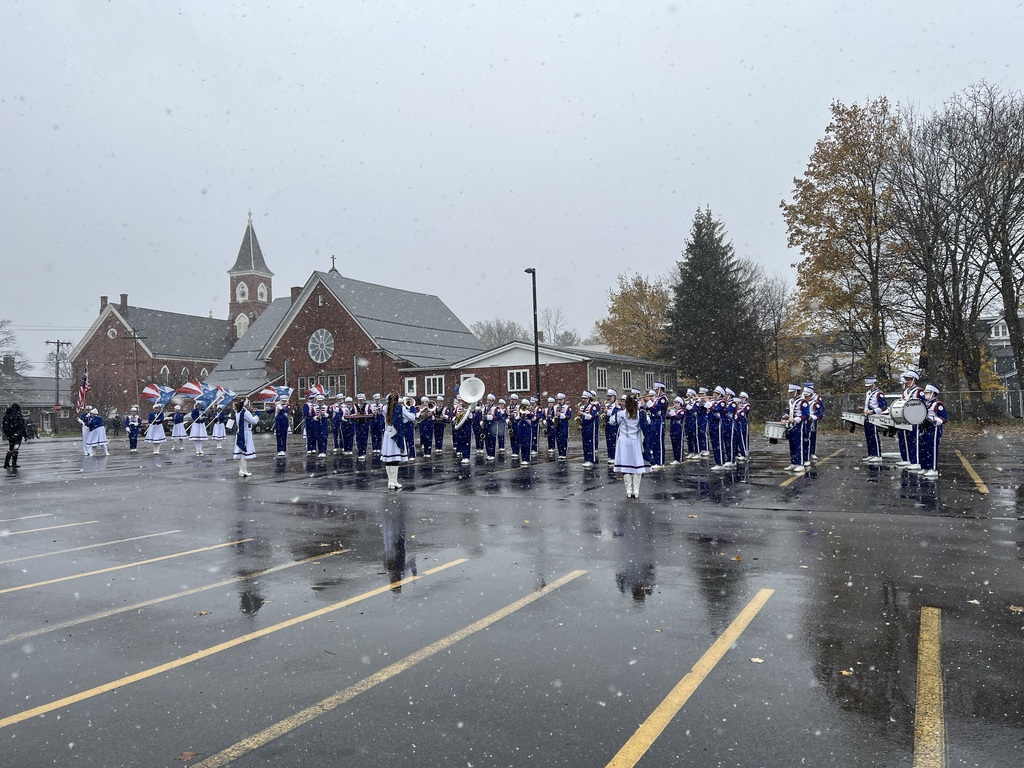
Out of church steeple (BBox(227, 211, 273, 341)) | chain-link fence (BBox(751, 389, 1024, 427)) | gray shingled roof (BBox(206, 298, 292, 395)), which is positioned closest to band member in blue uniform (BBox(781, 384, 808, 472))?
chain-link fence (BBox(751, 389, 1024, 427))

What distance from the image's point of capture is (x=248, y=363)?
207 ft

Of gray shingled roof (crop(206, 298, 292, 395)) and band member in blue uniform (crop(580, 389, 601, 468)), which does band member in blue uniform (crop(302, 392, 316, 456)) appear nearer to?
band member in blue uniform (crop(580, 389, 601, 468))

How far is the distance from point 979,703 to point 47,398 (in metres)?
97.0

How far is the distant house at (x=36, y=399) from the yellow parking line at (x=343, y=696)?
213 feet

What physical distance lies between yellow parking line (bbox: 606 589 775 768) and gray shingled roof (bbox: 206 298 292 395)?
53.5 m

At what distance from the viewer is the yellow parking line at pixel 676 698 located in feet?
12.5

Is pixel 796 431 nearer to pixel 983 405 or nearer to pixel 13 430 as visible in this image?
pixel 13 430

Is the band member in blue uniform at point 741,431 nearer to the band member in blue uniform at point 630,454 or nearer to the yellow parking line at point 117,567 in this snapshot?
the band member in blue uniform at point 630,454

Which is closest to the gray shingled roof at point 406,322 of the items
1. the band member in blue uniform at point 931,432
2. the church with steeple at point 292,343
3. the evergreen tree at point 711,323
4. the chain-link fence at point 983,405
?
the church with steeple at point 292,343

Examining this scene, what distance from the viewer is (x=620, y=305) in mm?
61344

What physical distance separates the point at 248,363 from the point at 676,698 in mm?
62954

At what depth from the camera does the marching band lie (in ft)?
51.5

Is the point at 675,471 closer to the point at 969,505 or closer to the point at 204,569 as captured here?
the point at 969,505

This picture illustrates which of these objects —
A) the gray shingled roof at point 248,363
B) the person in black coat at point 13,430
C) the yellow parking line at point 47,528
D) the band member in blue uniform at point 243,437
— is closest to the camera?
the yellow parking line at point 47,528
